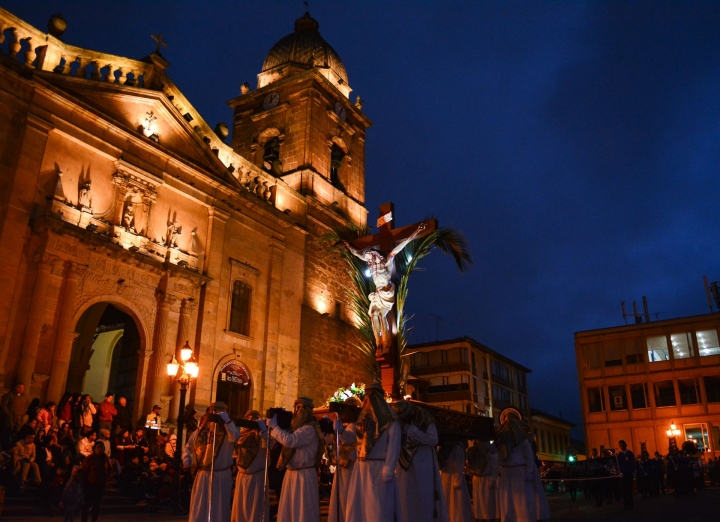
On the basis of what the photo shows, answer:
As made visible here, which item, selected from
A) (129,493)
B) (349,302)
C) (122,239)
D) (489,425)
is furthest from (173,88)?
(489,425)

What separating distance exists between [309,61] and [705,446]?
2977 cm

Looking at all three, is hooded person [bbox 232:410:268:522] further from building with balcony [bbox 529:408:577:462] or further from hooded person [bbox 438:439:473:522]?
building with balcony [bbox 529:408:577:462]

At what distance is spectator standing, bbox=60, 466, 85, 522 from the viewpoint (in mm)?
9336

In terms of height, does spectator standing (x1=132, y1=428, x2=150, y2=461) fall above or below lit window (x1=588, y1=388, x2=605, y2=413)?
below

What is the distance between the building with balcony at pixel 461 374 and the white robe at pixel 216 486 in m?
34.8

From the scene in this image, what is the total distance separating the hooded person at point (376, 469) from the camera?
6539 mm

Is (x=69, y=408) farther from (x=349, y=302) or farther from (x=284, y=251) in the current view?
(x=349, y=302)

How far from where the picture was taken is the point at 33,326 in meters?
14.8

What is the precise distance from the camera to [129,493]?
43.2 feet

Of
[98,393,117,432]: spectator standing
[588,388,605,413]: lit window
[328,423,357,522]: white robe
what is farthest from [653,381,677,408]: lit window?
[328,423,357,522]: white robe

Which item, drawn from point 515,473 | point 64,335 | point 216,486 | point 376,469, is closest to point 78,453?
point 64,335

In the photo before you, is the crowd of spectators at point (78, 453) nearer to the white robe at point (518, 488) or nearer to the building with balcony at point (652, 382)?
the white robe at point (518, 488)

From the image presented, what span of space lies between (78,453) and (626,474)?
12171 millimetres

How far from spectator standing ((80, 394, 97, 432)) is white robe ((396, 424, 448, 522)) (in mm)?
9194
